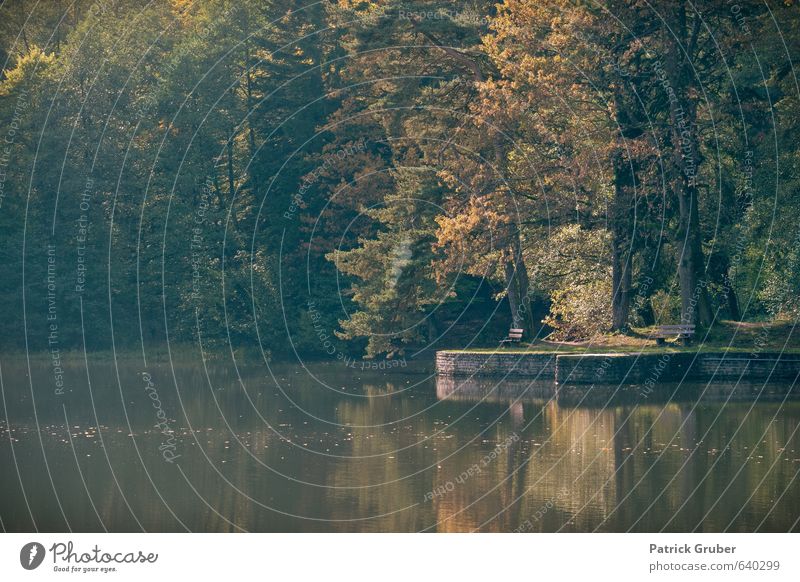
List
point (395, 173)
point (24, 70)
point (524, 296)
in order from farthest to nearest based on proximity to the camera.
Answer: point (24, 70) < point (395, 173) < point (524, 296)

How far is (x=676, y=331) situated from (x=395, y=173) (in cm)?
1836

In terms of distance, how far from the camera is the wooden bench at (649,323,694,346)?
4325 centimetres

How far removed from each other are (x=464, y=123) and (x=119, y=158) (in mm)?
22055

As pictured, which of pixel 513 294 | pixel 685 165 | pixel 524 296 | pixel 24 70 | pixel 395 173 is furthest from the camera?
pixel 24 70

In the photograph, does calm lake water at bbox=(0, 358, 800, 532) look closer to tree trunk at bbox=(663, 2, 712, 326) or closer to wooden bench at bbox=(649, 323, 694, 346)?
wooden bench at bbox=(649, 323, 694, 346)

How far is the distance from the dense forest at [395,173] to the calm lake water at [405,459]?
26.1ft

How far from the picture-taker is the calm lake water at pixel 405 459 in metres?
23.5

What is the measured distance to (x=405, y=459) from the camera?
1176 inches

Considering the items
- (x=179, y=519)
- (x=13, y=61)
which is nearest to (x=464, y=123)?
(x=179, y=519)

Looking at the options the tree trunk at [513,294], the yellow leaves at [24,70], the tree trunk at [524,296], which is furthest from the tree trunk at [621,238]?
the yellow leaves at [24,70]

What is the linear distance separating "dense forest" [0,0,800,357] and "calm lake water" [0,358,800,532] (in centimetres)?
796

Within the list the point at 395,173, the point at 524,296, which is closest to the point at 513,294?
the point at 524,296

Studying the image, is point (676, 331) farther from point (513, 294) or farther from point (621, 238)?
point (513, 294)

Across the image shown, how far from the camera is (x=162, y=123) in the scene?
69.0m
